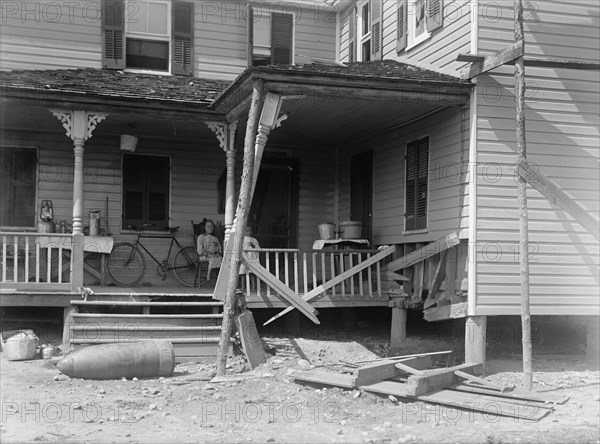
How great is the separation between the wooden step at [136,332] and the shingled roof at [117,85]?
3.74 m

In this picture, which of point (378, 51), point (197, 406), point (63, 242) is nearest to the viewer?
point (197, 406)

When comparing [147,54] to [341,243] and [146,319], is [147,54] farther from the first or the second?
[146,319]

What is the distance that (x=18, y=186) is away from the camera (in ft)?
45.4

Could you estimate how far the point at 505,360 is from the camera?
11023mm

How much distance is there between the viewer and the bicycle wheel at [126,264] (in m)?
13.9

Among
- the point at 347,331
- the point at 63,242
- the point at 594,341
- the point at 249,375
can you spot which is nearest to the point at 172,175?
the point at 63,242

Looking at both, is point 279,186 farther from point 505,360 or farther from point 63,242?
point 505,360

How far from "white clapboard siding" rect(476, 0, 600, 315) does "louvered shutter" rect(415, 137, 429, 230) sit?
146 centimetres

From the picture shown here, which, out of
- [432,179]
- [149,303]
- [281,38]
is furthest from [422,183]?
[281,38]

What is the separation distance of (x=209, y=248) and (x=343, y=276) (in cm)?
337

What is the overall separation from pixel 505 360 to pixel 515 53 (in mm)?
4752

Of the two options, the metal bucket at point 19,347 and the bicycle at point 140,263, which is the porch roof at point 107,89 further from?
Result: the metal bucket at point 19,347

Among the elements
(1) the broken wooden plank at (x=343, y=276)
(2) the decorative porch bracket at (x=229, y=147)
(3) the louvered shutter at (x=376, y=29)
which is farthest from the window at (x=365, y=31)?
(1) the broken wooden plank at (x=343, y=276)

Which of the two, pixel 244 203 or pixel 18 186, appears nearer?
pixel 244 203
